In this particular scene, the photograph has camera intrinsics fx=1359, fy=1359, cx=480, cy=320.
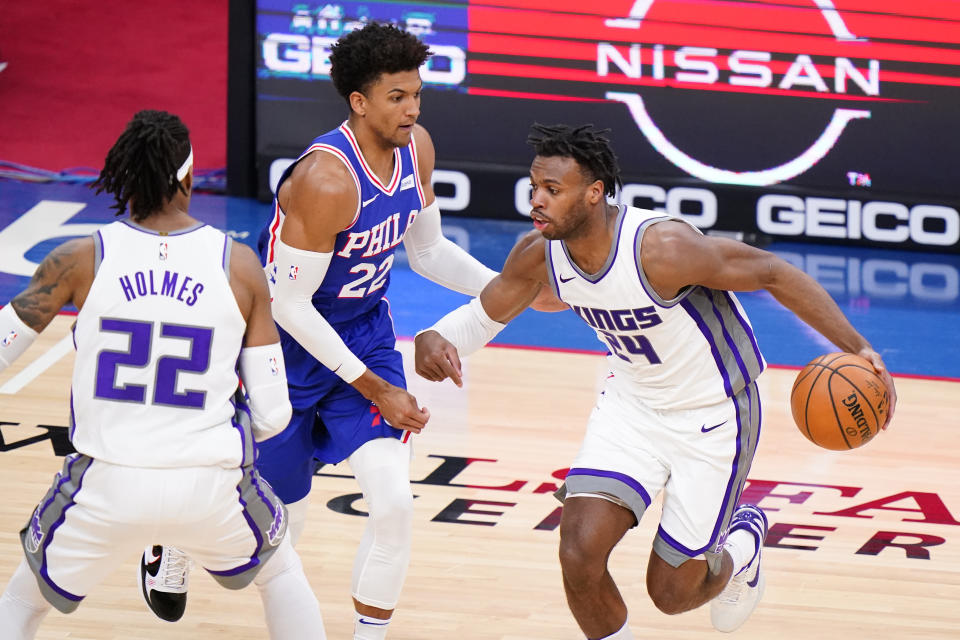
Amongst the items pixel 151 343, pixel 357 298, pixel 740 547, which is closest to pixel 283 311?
pixel 357 298

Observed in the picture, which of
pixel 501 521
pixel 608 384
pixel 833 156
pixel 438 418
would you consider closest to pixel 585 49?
pixel 833 156

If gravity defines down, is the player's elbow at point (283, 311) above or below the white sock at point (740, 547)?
above

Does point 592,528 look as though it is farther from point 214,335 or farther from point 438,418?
point 438,418

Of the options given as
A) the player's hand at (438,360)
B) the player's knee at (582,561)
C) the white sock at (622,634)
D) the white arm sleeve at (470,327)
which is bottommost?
the white sock at (622,634)

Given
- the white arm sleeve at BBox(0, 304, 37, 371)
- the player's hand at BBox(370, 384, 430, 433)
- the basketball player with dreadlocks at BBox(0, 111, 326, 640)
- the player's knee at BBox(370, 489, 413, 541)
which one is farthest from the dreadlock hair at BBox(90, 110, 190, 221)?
the player's knee at BBox(370, 489, 413, 541)

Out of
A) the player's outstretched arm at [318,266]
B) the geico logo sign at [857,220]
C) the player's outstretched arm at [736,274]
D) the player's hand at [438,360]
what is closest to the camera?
the player's outstretched arm at [736,274]

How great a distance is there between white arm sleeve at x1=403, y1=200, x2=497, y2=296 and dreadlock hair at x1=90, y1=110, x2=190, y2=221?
5.05 feet

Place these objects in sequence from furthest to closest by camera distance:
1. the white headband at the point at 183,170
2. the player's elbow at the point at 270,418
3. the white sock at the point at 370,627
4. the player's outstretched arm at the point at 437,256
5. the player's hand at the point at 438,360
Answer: the player's outstretched arm at the point at 437,256
the player's hand at the point at 438,360
the white sock at the point at 370,627
the player's elbow at the point at 270,418
the white headband at the point at 183,170

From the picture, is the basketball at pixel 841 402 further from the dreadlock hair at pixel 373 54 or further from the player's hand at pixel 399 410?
the dreadlock hair at pixel 373 54

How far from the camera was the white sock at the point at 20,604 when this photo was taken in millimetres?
3463

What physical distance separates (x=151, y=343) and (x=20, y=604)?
0.78 m

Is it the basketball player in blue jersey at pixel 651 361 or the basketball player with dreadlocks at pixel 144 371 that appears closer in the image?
the basketball player with dreadlocks at pixel 144 371

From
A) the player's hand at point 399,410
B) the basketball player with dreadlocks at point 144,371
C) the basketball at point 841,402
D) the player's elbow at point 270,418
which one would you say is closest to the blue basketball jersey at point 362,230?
the player's hand at point 399,410

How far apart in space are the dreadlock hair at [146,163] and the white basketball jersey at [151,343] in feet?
0.27
